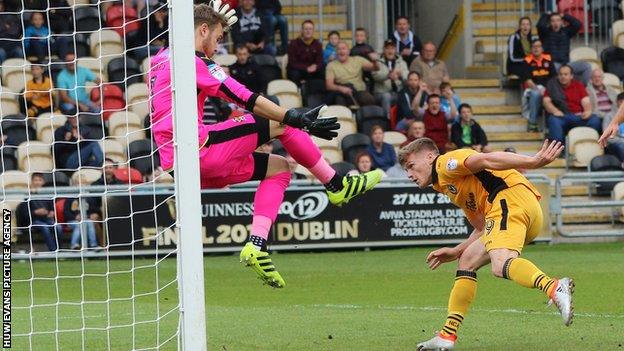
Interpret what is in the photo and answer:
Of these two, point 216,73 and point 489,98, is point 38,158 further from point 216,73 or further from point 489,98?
point 216,73

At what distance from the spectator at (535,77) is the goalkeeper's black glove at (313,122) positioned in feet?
46.6

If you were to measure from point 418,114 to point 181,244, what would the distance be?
14.4 m

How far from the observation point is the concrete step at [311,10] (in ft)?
81.5

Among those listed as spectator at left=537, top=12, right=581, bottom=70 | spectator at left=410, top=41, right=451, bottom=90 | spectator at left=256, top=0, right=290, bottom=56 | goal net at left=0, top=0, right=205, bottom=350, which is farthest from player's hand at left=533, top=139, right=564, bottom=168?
spectator at left=537, top=12, right=581, bottom=70

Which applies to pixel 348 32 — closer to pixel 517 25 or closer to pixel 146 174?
pixel 517 25

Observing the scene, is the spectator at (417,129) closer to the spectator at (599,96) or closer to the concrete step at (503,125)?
the concrete step at (503,125)

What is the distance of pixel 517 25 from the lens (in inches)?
1006

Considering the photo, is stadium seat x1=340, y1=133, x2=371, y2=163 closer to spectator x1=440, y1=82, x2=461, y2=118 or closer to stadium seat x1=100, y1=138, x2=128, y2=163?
spectator x1=440, y1=82, x2=461, y2=118

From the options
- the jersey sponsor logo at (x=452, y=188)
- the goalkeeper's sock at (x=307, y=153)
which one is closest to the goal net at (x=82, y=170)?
the goalkeeper's sock at (x=307, y=153)

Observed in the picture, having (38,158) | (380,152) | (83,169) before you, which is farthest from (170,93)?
(380,152)

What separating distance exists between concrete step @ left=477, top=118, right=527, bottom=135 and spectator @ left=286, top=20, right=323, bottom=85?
3399 mm

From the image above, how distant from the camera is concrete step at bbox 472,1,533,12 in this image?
25703 mm

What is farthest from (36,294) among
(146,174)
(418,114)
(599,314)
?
(418,114)

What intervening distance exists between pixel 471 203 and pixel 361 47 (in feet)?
43.6
